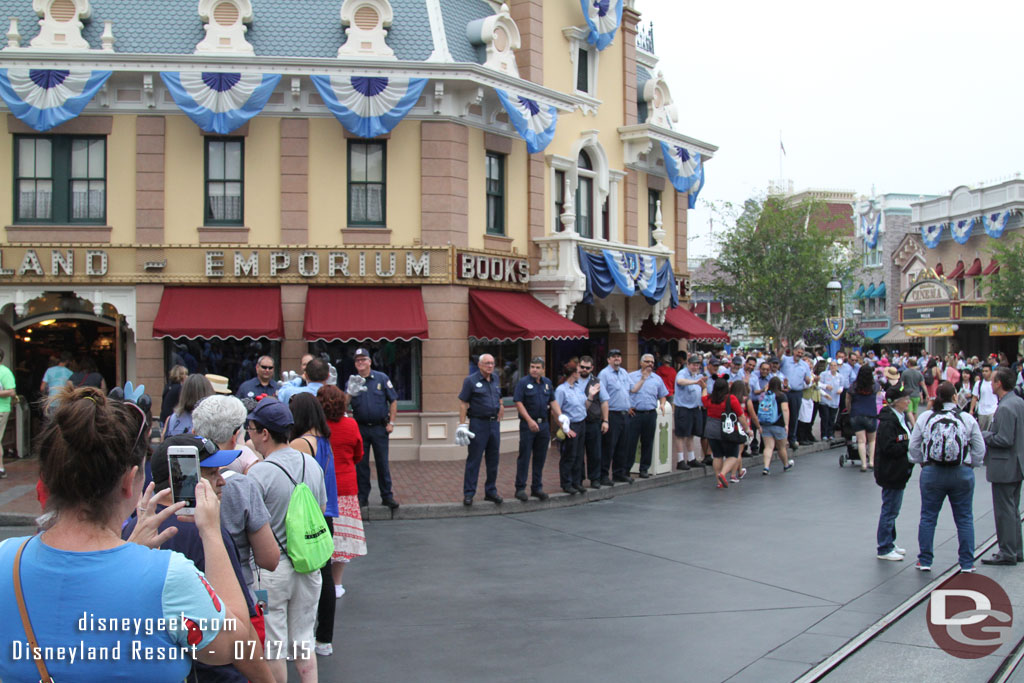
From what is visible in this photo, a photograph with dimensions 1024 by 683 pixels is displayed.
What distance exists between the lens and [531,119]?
1753cm

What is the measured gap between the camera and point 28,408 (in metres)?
16.0

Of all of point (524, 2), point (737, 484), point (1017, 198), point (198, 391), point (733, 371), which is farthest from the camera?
point (1017, 198)

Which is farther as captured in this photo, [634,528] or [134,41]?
[134,41]

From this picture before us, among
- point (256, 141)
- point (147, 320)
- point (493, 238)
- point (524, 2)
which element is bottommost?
point (147, 320)

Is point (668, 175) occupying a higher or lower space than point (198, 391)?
higher

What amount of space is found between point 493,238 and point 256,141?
4729mm

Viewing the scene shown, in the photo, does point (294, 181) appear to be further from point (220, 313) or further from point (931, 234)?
point (931, 234)

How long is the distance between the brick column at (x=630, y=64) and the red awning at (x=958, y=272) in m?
31.8

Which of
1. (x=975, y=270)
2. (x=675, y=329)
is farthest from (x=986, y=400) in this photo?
(x=975, y=270)

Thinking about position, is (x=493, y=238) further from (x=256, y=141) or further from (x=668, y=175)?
(x=668, y=175)

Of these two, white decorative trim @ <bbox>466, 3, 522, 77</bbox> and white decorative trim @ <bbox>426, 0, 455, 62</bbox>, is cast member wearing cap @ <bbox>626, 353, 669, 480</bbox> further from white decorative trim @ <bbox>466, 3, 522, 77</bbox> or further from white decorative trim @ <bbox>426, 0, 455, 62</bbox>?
white decorative trim @ <bbox>426, 0, 455, 62</bbox>

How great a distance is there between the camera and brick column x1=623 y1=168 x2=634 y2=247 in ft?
72.3

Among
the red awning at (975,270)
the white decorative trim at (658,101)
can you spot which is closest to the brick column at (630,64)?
the white decorative trim at (658,101)

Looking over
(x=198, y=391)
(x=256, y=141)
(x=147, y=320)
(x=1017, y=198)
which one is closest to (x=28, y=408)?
(x=147, y=320)
